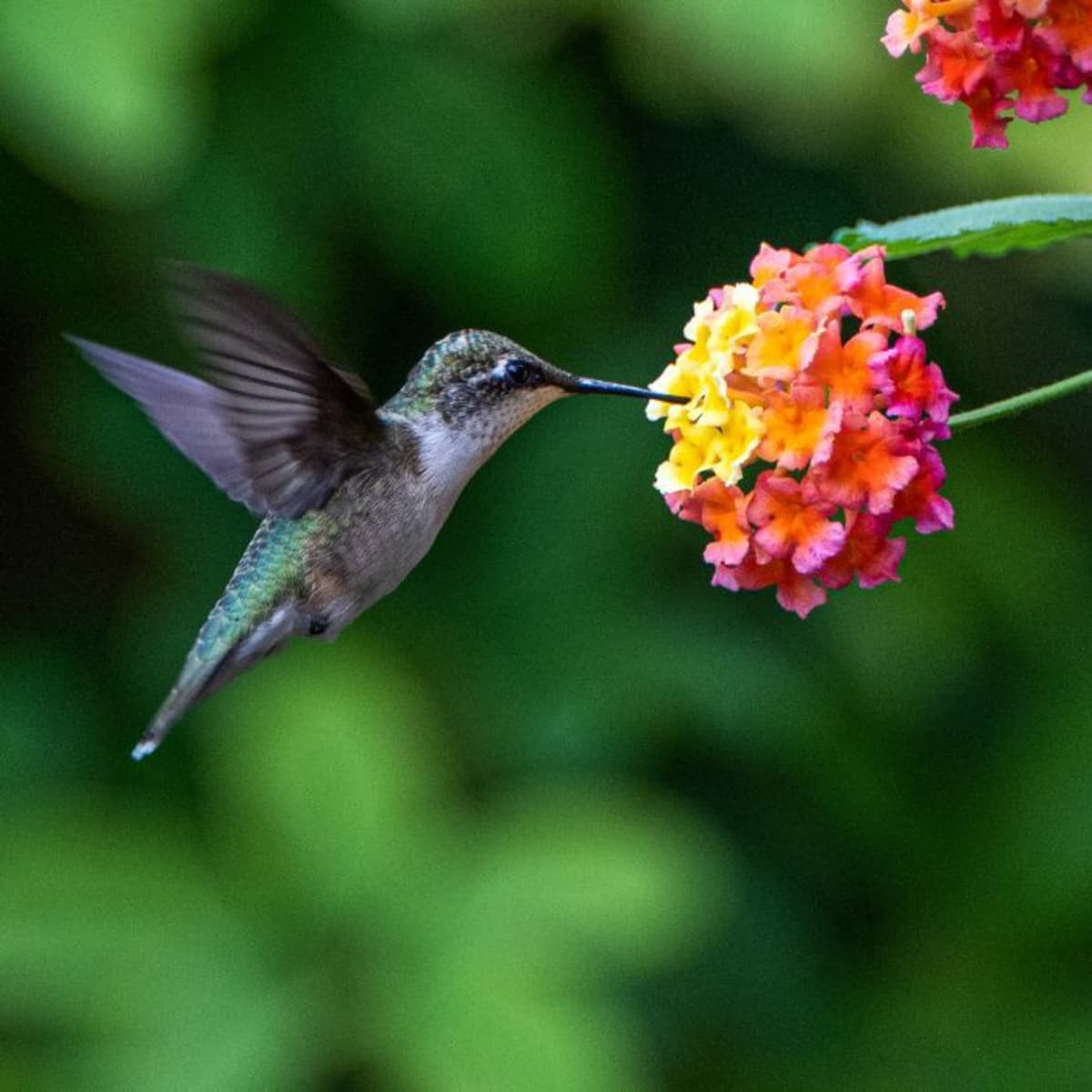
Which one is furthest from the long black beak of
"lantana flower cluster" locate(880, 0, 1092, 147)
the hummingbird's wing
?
"lantana flower cluster" locate(880, 0, 1092, 147)

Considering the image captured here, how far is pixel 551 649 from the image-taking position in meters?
3.26

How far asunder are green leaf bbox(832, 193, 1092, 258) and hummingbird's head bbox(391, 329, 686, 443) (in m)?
0.30

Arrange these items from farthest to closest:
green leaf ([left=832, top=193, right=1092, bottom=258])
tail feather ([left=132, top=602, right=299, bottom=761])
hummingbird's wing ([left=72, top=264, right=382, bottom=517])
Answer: tail feather ([left=132, top=602, right=299, bottom=761]), hummingbird's wing ([left=72, top=264, right=382, bottom=517]), green leaf ([left=832, top=193, right=1092, bottom=258])

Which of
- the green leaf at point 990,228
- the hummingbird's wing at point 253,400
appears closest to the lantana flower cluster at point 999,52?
the green leaf at point 990,228

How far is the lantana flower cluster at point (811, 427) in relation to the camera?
1.39m

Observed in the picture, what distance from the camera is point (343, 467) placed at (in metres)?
1.79

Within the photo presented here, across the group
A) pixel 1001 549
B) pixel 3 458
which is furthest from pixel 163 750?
pixel 1001 549

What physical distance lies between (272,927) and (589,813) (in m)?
0.51

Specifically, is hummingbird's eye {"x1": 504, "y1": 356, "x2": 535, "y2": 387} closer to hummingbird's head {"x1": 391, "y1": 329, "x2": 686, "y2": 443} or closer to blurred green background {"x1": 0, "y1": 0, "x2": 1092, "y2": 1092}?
hummingbird's head {"x1": 391, "y1": 329, "x2": 686, "y2": 443}

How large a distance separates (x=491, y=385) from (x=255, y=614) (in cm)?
34

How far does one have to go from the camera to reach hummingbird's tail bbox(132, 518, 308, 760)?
1.82 metres

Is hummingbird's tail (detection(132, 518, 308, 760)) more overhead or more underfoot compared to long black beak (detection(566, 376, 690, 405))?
more underfoot

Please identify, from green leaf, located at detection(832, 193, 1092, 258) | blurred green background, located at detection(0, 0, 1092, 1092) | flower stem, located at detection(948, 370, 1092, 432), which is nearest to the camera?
flower stem, located at detection(948, 370, 1092, 432)

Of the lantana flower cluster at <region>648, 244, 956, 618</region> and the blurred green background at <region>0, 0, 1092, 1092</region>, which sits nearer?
the lantana flower cluster at <region>648, 244, 956, 618</region>
